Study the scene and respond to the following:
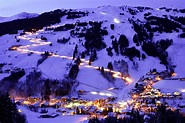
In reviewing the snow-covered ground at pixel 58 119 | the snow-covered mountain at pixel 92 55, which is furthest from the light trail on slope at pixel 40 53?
the snow-covered ground at pixel 58 119

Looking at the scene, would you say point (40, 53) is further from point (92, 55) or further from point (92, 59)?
point (92, 59)

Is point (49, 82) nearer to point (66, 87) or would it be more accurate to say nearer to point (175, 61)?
point (66, 87)

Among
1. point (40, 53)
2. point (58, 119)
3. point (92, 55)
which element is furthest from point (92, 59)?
point (58, 119)

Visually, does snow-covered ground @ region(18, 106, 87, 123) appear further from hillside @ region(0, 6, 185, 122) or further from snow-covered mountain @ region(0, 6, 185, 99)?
snow-covered mountain @ region(0, 6, 185, 99)

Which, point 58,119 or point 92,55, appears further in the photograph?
point 92,55

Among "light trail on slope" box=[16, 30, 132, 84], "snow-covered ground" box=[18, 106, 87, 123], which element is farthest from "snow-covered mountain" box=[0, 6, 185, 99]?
"snow-covered ground" box=[18, 106, 87, 123]

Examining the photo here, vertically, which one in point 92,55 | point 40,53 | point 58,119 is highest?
point 40,53

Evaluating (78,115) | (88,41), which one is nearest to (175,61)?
(88,41)

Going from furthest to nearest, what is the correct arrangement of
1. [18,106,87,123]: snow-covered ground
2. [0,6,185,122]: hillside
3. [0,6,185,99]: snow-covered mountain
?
[0,6,185,99]: snow-covered mountain → [0,6,185,122]: hillside → [18,106,87,123]: snow-covered ground
